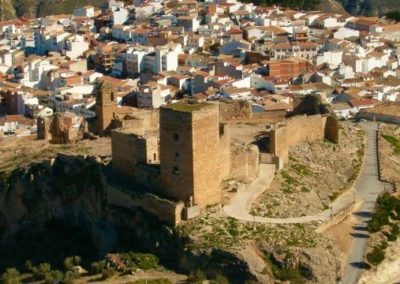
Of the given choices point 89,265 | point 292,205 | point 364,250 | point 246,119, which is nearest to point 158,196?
point 89,265

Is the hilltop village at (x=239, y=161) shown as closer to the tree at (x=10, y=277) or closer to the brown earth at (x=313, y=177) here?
the brown earth at (x=313, y=177)

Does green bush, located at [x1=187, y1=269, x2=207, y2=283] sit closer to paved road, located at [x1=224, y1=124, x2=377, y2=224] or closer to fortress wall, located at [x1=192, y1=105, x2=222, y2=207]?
fortress wall, located at [x1=192, y1=105, x2=222, y2=207]

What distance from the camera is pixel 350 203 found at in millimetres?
26484

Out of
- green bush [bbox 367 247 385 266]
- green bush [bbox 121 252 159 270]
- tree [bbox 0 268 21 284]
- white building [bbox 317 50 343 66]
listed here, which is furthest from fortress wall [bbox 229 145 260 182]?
white building [bbox 317 50 343 66]

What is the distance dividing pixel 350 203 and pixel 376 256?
A: 125 inches

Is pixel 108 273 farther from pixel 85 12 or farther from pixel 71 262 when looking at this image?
pixel 85 12

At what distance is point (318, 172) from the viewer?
2922 cm

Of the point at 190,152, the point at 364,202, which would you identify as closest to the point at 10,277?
the point at 190,152

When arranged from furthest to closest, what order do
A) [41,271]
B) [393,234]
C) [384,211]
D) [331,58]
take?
[331,58] → [384,211] → [393,234] → [41,271]

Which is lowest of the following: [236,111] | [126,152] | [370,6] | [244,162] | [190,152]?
[370,6]

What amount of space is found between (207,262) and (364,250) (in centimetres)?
481

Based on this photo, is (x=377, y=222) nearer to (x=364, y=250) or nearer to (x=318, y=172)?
(x=364, y=250)

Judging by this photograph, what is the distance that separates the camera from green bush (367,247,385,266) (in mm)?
23438

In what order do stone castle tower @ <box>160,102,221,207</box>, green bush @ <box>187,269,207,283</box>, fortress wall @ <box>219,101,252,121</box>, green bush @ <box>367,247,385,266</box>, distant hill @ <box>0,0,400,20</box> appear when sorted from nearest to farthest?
1. green bush @ <box>187,269,207,283</box>
2. stone castle tower @ <box>160,102,221,207</box>
3. green bush @ <box>367,247,385,266</box>
4. fortress wall @ <box>219,101,252,121</box>
5. distant hill @ <box>0,0,400,20</box>
